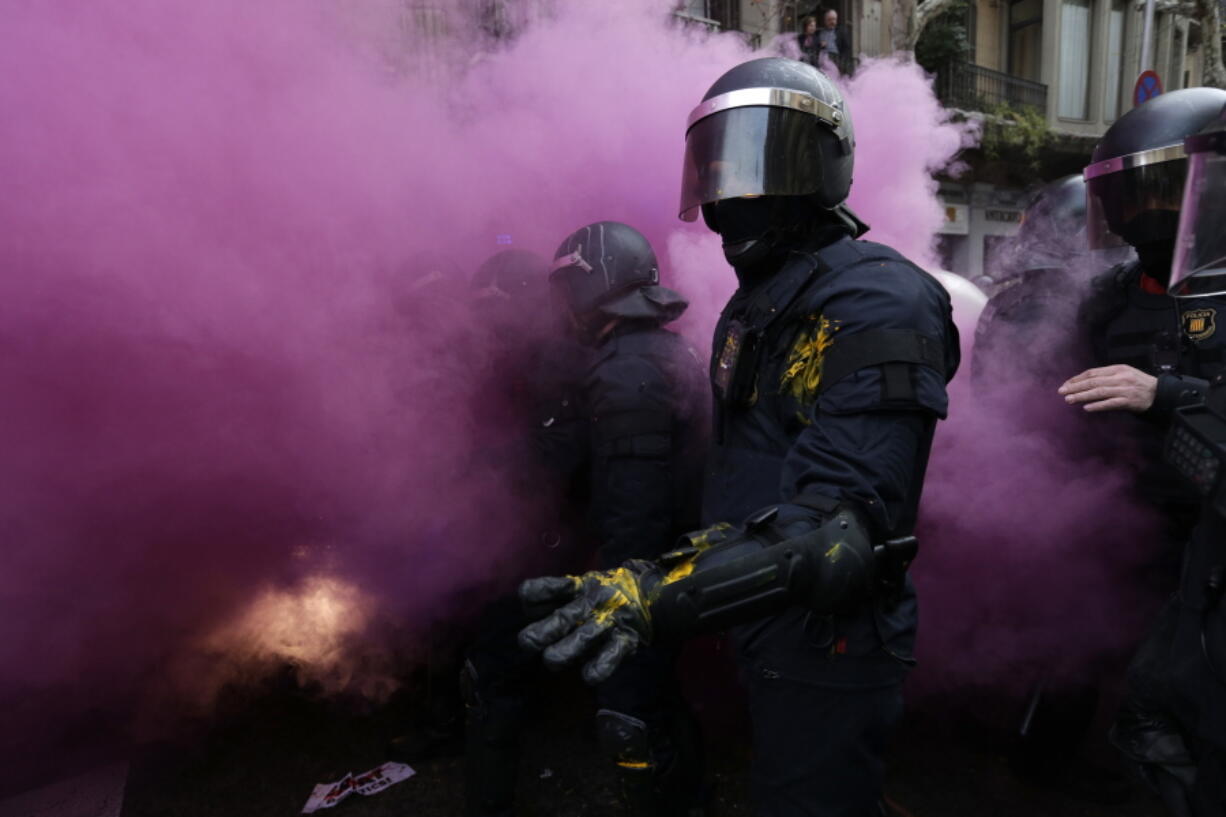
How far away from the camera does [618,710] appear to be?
2.32 metres

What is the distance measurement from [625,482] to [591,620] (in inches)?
45.0

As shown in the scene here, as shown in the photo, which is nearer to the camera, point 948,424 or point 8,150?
point 8,150

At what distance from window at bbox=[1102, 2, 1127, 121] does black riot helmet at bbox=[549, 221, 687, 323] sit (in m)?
18.1

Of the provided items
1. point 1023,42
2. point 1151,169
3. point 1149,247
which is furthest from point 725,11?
point 1149,247

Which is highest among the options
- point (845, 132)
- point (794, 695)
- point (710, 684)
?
point (845, 132)

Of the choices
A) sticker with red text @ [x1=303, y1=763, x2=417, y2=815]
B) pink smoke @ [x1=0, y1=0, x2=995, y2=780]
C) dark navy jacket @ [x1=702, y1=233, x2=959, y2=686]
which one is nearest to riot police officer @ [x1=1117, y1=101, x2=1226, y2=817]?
dark navy jacket @ [x1=702, y1=233, x2=959, y2=686]

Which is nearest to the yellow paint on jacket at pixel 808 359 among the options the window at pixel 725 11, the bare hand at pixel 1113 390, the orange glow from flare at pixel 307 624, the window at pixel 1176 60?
the bare hand at pixel 1113 390

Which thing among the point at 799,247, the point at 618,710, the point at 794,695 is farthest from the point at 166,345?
the point at 794,695

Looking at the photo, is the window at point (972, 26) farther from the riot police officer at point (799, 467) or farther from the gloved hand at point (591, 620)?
the gloved hand at point (591, 620)

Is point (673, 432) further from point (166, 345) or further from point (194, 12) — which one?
point (194, 12)

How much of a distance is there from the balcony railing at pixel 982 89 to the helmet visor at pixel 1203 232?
14.4 meters

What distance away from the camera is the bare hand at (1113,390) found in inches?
80.4

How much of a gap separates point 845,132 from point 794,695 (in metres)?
1.23

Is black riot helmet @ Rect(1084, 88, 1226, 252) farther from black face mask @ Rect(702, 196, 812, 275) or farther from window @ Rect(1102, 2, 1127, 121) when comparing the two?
window @ Rect(1102, 2, 1127, 121)
